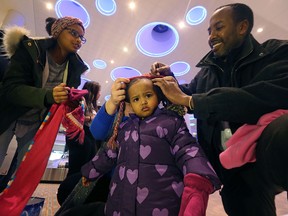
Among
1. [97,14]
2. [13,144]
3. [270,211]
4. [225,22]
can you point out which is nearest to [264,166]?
[270,211]

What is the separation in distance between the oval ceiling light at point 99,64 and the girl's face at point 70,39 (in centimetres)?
420

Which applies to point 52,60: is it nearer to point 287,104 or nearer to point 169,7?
point 287,104

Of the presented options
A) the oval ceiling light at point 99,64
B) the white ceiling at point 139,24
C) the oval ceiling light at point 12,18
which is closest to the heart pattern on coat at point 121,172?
the white ceiling at point 139,24

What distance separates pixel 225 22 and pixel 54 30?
110 centimetres

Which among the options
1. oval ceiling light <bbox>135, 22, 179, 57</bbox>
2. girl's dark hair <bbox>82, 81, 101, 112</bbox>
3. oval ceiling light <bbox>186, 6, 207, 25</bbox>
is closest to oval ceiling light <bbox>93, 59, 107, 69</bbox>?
oval ceiling light <bbox>135, 22, 179, 57</bbox>

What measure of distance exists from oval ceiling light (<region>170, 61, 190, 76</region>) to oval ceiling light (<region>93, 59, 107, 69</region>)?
1.95 meters

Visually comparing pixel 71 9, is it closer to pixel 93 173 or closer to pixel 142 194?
pixel 93 173

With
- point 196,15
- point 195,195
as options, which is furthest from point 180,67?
point 195,195

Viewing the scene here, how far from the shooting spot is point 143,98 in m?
0.93

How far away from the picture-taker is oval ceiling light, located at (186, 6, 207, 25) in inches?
144

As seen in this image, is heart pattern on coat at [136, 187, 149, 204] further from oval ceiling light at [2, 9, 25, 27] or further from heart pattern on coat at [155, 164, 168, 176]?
oval ceiling light at [2, 9, 25, 27]

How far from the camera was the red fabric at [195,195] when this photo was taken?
581 mm

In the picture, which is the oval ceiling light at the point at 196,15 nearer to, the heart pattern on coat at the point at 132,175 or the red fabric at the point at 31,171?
the red fabric at the point at 31,171

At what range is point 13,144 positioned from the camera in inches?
56.0
